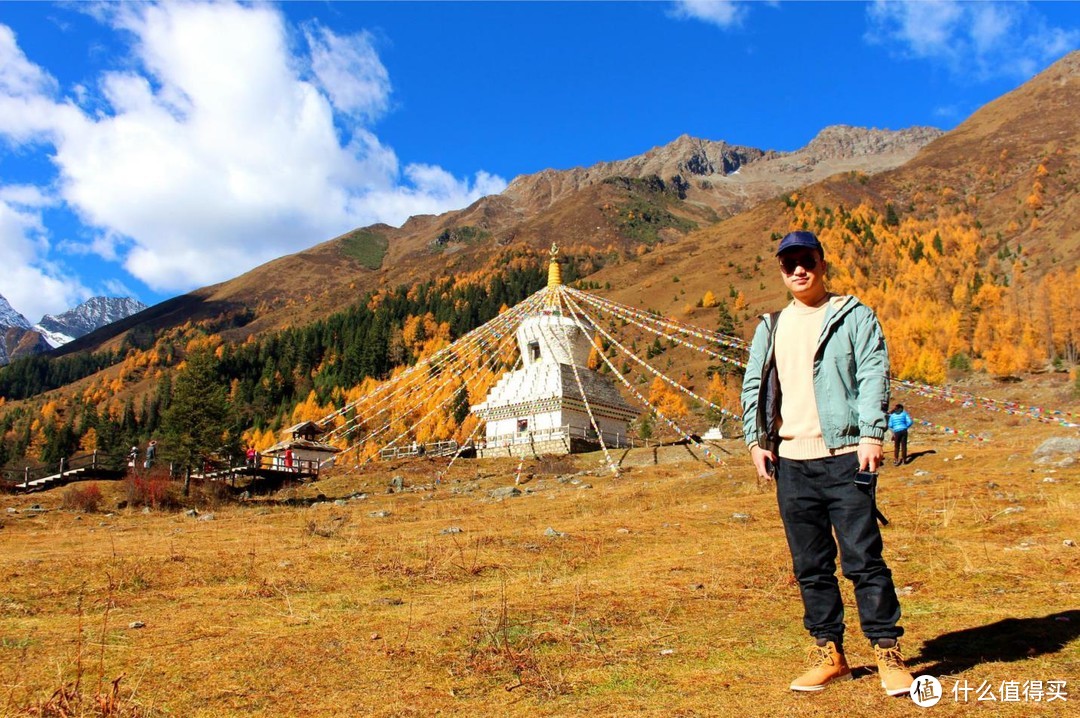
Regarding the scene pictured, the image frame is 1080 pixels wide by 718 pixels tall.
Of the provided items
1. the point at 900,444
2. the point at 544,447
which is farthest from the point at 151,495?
the point at 900,444

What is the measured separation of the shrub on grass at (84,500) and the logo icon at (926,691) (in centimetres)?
2495

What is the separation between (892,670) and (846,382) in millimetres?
1908

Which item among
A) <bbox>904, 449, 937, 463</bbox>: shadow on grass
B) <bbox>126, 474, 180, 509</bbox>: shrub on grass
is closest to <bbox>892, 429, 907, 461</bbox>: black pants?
<bbox>904, 449, 937, 463</bbox>: shadow on grass

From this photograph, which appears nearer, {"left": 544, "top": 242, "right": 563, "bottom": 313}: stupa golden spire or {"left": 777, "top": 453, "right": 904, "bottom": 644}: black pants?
{"left": 777, "top": 453, "right": 904, "bottom": 644}: black pants

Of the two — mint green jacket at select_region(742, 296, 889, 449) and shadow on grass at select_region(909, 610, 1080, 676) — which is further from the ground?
mint green jacket at select_region(742, 296, 889, 449)

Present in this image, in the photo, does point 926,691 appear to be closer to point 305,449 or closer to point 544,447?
point 544,447

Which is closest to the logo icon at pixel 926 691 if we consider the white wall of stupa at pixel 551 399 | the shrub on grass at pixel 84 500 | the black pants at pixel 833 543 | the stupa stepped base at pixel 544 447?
the black pants at pixel 833 543

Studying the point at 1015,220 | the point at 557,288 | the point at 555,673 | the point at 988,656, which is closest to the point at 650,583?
the point at 555,673

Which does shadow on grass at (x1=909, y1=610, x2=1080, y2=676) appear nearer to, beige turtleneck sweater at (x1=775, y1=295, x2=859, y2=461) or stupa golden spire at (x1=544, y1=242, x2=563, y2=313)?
beige turtleneck sweater at (x1=775, y1=295, x2=859, y2=461)

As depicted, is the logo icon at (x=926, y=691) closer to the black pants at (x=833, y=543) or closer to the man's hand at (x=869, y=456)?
the black pants at (x=833, y=543)

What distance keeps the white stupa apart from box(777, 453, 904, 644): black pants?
32178 millimetres

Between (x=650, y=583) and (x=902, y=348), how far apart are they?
225 ft

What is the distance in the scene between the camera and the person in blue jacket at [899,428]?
2048 centimetres

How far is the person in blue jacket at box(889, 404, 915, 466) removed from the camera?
20.5m
